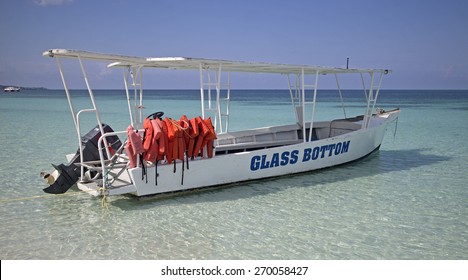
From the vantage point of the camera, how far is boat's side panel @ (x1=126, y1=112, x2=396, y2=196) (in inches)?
272

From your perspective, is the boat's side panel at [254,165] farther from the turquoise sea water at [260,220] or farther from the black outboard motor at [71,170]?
the black outboard motor at [71,170]

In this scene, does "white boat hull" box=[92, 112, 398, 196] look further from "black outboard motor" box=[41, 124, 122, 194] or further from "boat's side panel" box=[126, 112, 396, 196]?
"black outboard motor" box=[41, 124, 122, 194]

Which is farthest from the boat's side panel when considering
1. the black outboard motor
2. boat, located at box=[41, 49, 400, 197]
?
the black outboard motor

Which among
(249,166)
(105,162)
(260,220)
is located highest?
(105,162)

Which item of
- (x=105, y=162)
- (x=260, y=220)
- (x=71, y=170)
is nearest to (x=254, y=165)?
(x=260, y=220)

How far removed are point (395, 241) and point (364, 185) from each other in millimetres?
2953

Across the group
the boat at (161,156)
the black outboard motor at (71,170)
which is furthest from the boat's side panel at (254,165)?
the black outboard motor at (71,170)

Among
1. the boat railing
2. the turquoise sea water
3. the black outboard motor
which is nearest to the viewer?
the turquoise sea water

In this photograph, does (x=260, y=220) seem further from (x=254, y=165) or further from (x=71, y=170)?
(x=71, y=170)

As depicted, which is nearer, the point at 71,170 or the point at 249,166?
the point at 71,170

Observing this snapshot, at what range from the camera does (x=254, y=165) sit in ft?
26.3

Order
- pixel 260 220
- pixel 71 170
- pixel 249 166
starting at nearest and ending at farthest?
pixel 260 220 < pixel 71 170 < pixel 249 166

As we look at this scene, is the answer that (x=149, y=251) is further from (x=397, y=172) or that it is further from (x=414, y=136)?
(x=414, y=136)

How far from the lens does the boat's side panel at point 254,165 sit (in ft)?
22.7
